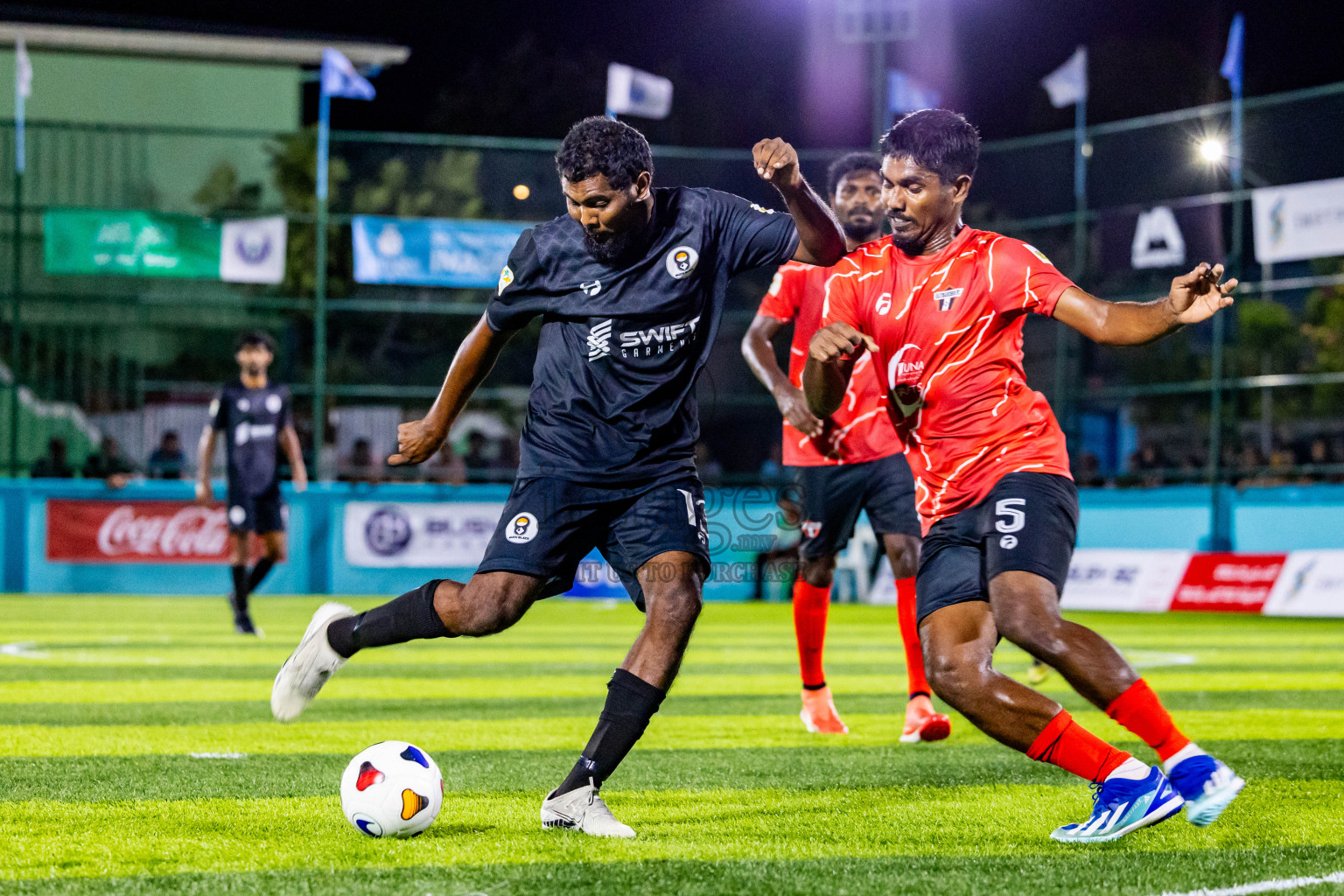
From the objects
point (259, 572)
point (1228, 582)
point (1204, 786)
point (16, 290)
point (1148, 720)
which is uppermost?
point (16, 290)

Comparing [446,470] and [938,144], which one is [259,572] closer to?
[446,470]

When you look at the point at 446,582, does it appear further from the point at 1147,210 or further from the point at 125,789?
the point at 1147,210

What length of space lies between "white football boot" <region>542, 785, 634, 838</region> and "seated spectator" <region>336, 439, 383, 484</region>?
1715 centimetres

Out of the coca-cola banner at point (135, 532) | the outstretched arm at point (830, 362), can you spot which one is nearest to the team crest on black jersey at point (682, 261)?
the outstretched arm at point (830, 362)

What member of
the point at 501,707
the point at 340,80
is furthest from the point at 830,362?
the point at 340,80

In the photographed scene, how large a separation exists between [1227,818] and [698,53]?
1438 inches

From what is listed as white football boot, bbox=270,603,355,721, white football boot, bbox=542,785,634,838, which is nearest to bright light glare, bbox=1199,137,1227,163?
white football boot, bbox=270,603,355,721

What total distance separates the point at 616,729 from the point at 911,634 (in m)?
2.85

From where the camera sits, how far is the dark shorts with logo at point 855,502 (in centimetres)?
686

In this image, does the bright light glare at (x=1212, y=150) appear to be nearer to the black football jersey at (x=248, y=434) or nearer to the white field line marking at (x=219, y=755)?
the black football jersey at (x=248, y=434)

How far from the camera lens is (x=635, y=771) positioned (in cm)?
546

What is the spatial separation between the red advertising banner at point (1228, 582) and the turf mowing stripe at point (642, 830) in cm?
1347

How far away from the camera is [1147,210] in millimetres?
21188

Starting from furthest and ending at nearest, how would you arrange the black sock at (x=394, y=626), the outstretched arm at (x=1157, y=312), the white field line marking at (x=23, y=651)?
the white field line marking at (x=23, y=651) → the black sock at (x=394, y=626) → the outstretched arm at (x=1157, y=312)
